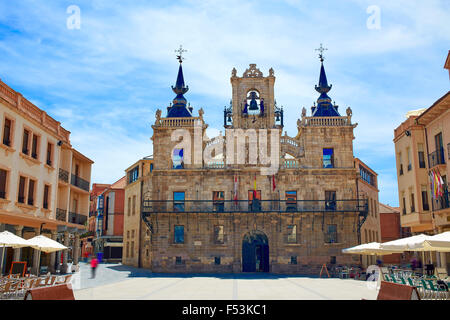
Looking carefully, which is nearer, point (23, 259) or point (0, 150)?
point (0, 150)

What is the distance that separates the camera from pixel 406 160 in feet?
100

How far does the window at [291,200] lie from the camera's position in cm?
3675

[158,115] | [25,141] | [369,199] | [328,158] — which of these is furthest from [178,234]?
[369,199]

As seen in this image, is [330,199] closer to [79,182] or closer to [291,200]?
[291,200]

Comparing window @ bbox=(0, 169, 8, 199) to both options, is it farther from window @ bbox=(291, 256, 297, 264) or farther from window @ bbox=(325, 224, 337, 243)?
window @ bbox=(325, 224, 337, 243)

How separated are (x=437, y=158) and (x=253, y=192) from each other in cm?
1512

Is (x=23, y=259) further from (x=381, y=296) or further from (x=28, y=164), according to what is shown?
(x=381, y=296)

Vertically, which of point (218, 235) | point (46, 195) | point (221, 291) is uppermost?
point (46, 195)

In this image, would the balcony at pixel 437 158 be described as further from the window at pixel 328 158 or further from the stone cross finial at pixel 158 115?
the stone cross finial at pixel 158 115

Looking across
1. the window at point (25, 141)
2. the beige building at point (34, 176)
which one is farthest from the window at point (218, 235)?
the window at point (25, 141)

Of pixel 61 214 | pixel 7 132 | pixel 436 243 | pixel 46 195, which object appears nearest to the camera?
pixel 436 243

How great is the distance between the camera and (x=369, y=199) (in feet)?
147
